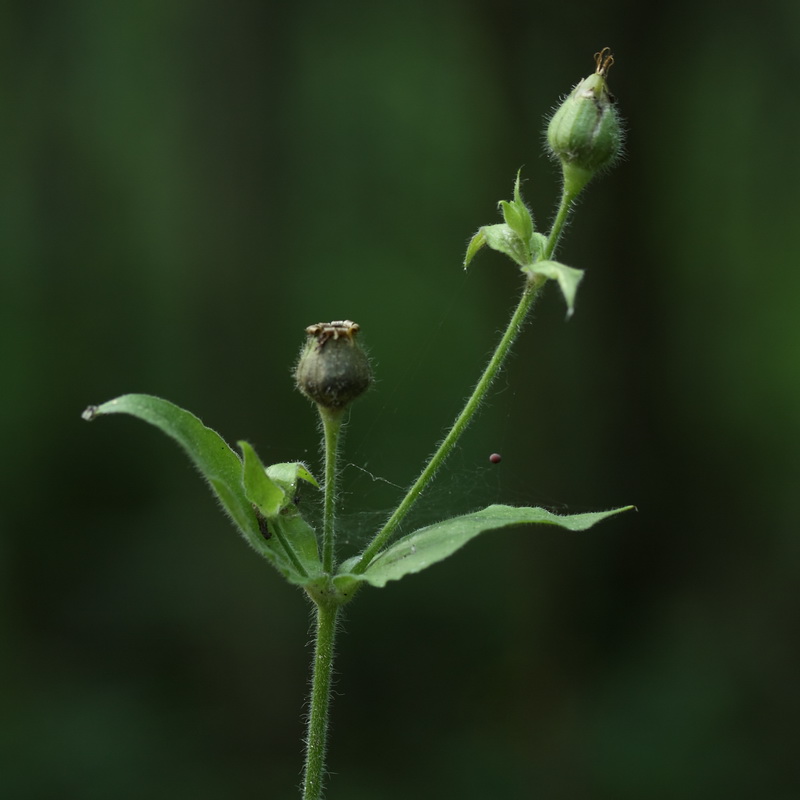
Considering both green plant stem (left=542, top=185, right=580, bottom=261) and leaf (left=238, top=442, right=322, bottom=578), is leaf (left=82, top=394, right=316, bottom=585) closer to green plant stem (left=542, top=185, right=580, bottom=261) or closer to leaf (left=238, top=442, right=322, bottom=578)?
leaf (left=238, top=442, right=322, bottom=578)

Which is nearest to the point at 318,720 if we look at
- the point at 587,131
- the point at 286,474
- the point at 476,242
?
the point at 286,474

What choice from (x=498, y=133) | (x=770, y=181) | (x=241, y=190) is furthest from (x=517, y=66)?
(x=770, y=181)

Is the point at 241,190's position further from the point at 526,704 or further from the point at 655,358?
the point at 526,704

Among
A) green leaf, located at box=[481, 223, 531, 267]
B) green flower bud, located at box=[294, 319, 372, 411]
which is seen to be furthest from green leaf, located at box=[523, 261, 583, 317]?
green flower bud, located at box=[294, 319, 372, 411]

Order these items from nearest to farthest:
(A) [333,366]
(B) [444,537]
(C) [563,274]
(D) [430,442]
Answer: (C) [563,274] < (B) [444,537] < (A) [333,366] < (D) [430,442]

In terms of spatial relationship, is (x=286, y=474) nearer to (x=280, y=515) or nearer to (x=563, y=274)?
(x=280, y=515)

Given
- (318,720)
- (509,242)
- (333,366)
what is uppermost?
(509,242)
